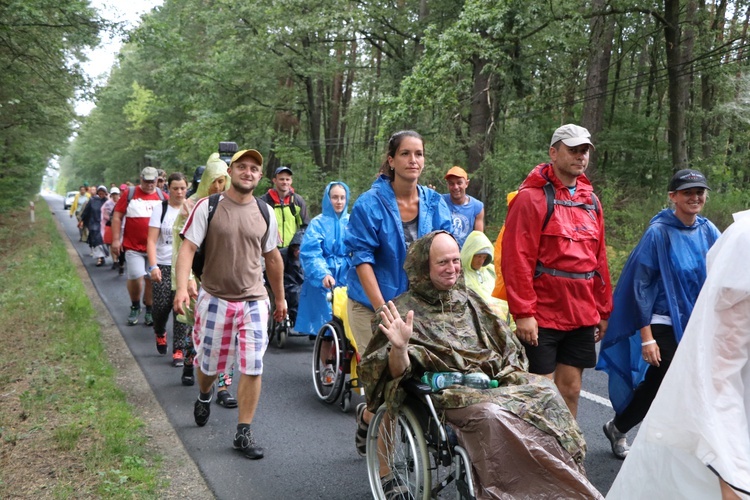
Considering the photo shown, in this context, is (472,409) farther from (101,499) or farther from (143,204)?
(143,204)

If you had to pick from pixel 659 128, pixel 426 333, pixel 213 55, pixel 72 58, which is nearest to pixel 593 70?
pixel 659 128

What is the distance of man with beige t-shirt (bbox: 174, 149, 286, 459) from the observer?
197 inches

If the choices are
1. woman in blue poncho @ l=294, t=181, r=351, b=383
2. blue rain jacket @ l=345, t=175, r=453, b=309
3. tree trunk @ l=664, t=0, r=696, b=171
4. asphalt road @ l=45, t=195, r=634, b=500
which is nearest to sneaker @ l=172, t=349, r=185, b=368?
asphalt road @ l=45, t=195, r=634, b=500

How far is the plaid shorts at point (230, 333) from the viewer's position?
5031 mm

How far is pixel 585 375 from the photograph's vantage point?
7.39 meters

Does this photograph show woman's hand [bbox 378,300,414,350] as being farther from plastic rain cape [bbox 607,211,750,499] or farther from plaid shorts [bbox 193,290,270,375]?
plaid shorts [bbox 193,290,270,375]

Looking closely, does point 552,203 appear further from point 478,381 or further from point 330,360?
point 330,360

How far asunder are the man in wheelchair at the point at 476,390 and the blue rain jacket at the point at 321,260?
319cm

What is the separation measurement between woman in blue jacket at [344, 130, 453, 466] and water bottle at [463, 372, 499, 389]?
0.81 m

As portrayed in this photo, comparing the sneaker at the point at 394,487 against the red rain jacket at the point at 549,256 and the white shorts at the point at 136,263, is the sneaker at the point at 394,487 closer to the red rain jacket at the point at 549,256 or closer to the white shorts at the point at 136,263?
the red rain jacket at the point at 549,256

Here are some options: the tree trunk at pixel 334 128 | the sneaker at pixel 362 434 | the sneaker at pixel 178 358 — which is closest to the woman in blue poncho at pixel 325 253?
the sneaker at pixel 178 358

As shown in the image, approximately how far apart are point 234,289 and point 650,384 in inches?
115

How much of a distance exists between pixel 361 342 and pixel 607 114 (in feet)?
72.5

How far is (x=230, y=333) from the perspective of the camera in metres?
5.13
